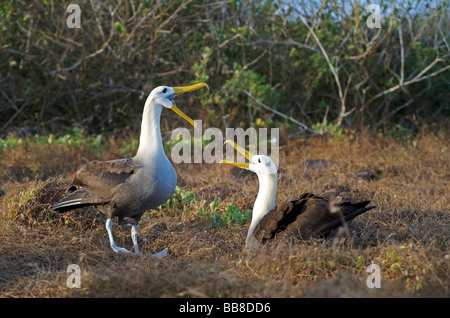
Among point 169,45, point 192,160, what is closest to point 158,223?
point 192,160

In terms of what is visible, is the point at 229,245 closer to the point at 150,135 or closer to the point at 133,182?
the point at 133,182

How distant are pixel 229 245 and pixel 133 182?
0.93 m

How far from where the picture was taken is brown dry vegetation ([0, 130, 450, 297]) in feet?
10.7

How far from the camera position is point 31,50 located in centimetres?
1034

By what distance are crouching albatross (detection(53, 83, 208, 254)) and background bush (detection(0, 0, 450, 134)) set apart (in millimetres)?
4781

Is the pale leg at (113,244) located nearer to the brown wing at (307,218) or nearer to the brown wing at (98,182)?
the brown wing at (98,182)

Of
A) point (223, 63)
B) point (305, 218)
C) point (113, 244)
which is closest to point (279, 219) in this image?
point (305, 218)

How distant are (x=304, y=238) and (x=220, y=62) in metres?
6.22

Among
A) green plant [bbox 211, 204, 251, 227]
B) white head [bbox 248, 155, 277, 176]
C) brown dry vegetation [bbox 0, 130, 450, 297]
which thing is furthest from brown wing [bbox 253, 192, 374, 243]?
green plant [bbox 211, 204, 251, 227]

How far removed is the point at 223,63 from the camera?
10062 mm

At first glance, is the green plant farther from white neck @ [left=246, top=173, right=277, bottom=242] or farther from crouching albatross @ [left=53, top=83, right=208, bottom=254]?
crouching albatross @ [left=53, top=83, right=208, bottom=254]

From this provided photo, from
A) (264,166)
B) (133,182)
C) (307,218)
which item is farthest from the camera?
(264,166)

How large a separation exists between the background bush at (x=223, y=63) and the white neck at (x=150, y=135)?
4.70 metres

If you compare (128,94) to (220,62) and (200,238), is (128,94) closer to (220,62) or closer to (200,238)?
(220,62)
